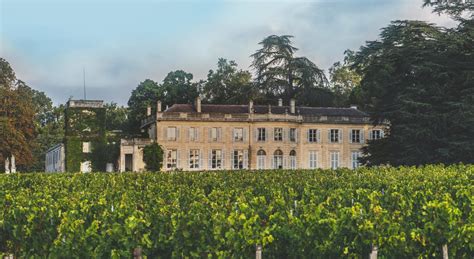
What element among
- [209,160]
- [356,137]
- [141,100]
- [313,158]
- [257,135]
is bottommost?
[209,160]

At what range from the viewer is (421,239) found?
1102cm

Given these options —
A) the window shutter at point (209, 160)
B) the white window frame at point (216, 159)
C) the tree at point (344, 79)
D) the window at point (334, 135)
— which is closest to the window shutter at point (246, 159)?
the white window frame at point (216, 159)

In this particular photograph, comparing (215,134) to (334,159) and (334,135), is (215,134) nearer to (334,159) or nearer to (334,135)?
(334,135)

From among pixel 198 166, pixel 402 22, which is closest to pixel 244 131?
pixel 198 166

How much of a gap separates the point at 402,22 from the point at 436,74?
190 inches

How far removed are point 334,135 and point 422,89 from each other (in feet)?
82.1

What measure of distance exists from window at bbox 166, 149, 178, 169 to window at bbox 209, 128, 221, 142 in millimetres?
3558

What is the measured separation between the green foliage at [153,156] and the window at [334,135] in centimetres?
1623

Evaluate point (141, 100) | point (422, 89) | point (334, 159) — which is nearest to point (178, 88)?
point (141, 100)

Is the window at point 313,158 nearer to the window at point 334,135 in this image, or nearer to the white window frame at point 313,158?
the white window frame at point 313,158

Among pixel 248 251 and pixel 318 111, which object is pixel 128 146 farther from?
pixel 248 251

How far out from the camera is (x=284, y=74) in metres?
68.9

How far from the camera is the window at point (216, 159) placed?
61.7 metres

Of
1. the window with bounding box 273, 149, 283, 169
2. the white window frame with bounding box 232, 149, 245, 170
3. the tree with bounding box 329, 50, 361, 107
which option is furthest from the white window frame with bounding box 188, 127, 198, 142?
the tree with bounding box 329, 50, 361, 107
